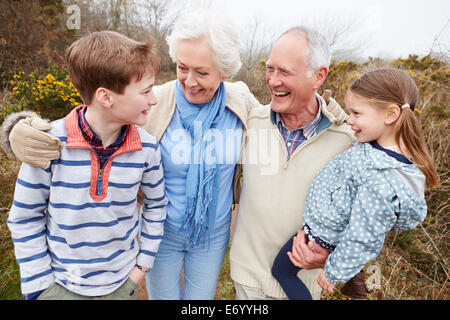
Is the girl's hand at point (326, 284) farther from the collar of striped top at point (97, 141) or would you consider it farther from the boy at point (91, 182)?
the collar of striped top at point (97, 141)

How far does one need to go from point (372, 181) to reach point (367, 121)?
321 mm

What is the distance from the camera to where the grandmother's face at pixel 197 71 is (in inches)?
58.2

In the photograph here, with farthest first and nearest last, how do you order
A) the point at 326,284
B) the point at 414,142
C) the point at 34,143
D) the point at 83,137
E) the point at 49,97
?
the point at 49,97
the point at 326,284
the point at 414,142
the point at 83,137
the point at 34,143

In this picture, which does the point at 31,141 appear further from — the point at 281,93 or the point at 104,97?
the point at 281,93

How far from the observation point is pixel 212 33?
1.46 metres

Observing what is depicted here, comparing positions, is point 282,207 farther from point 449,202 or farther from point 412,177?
point 449,202

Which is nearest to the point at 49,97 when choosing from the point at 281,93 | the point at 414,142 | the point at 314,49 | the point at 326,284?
the point at 281,93

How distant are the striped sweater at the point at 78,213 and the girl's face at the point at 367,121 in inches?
41.3

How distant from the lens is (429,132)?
13.3ft

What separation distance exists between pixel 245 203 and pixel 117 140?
2.96ft

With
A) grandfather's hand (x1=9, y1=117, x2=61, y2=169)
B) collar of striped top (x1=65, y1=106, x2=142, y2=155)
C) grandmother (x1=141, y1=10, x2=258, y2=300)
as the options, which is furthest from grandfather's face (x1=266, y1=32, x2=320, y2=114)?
grandfather's hand (x1=9, y1=117, x2=61, y2=169)

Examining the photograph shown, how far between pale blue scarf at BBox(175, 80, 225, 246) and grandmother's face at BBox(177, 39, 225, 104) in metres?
0.06
